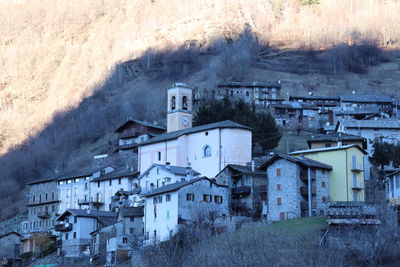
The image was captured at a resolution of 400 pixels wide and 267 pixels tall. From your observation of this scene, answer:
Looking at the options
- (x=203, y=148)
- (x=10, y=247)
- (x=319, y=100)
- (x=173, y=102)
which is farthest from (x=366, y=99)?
(x=10, y=247)

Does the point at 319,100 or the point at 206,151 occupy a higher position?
the point at 319,100

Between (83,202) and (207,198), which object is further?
(83,202)

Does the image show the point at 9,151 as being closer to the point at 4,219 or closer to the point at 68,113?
the point at 68,113

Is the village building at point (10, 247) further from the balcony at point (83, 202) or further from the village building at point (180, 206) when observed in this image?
the village building at point (180, 206)

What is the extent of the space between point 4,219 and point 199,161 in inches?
1573

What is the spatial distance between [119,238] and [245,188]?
1082 centimetres

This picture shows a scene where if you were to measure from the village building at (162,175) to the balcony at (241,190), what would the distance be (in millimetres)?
5208

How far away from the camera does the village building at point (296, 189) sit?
55.6 metres

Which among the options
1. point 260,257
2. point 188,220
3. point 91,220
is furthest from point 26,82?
point 260,257

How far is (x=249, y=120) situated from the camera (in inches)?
3123

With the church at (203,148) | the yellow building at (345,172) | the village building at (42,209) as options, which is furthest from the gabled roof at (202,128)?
the village building at (42,209)

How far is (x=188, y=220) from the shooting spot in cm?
5619

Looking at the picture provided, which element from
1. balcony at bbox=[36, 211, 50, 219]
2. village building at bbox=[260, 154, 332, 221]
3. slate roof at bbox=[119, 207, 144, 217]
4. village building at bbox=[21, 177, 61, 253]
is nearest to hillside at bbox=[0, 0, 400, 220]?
village building at bbox=[21, 177, 61, 253]

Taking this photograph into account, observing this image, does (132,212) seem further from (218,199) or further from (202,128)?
(202,128)
